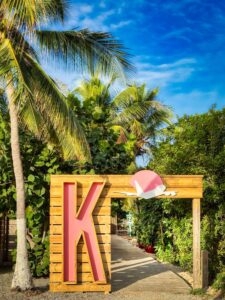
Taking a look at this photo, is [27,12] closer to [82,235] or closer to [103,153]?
[82,235]

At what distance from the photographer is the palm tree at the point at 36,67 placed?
362 inches

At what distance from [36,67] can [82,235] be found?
345 centimetres

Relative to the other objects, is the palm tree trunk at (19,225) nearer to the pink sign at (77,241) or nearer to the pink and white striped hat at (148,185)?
the pink sign at (77,241)

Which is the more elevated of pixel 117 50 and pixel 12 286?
pixel 117 50

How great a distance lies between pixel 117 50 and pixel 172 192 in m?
3.29

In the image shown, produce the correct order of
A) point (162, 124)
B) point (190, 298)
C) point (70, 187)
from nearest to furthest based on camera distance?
point (190, 298) → point (70, 187) → point (162, 124)

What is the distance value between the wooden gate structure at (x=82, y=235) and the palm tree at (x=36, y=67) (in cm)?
59

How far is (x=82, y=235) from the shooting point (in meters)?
10.0

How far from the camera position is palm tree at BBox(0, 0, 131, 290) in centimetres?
919

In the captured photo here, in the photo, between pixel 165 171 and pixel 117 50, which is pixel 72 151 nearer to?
pixel 117 50

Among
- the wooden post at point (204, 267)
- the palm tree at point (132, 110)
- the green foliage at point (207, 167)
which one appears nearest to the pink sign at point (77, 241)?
the wooden post at point (204, 267)

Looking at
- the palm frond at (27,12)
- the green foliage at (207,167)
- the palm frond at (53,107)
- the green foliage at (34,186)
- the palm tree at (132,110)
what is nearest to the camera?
the palm frond at (27,12)

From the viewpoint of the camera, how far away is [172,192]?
10.4 m

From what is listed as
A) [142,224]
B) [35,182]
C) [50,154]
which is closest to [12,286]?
[35,182]
